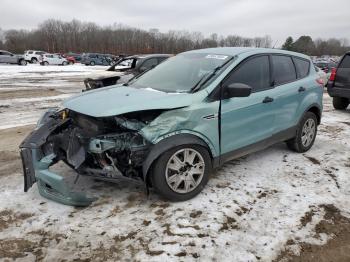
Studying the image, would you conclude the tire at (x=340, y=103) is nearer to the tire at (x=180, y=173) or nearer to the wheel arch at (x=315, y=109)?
the wheel arch at (x=315, y=109)

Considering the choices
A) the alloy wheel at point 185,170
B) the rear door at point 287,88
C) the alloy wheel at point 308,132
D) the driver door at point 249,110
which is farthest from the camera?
the alloy wheel at point 308,132

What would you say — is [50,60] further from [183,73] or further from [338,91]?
[183,73]

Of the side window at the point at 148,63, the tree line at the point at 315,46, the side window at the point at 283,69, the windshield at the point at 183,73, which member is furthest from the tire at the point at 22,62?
the tree line at the point at 315,46

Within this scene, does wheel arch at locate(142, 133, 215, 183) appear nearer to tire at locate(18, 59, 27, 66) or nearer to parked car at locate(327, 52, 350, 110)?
parked car at locate(327, 52, 350, 110)

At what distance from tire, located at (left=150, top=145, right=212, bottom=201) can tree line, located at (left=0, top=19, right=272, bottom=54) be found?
74660mm

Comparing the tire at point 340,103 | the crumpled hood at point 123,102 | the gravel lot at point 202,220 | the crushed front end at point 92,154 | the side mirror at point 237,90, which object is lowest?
the gravel lot at point 202,220

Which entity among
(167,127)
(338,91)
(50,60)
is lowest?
(338,91)

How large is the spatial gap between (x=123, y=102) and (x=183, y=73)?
3.69ft

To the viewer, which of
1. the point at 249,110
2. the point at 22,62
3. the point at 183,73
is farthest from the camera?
the point at 22,62

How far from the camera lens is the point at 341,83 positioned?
8.88 m

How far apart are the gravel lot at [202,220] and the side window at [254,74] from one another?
1192mm

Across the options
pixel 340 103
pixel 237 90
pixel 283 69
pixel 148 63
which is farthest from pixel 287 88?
pixel 148 63

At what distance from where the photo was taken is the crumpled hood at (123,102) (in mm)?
3406

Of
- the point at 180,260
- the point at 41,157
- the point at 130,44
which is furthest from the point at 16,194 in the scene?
the point at 130,44
